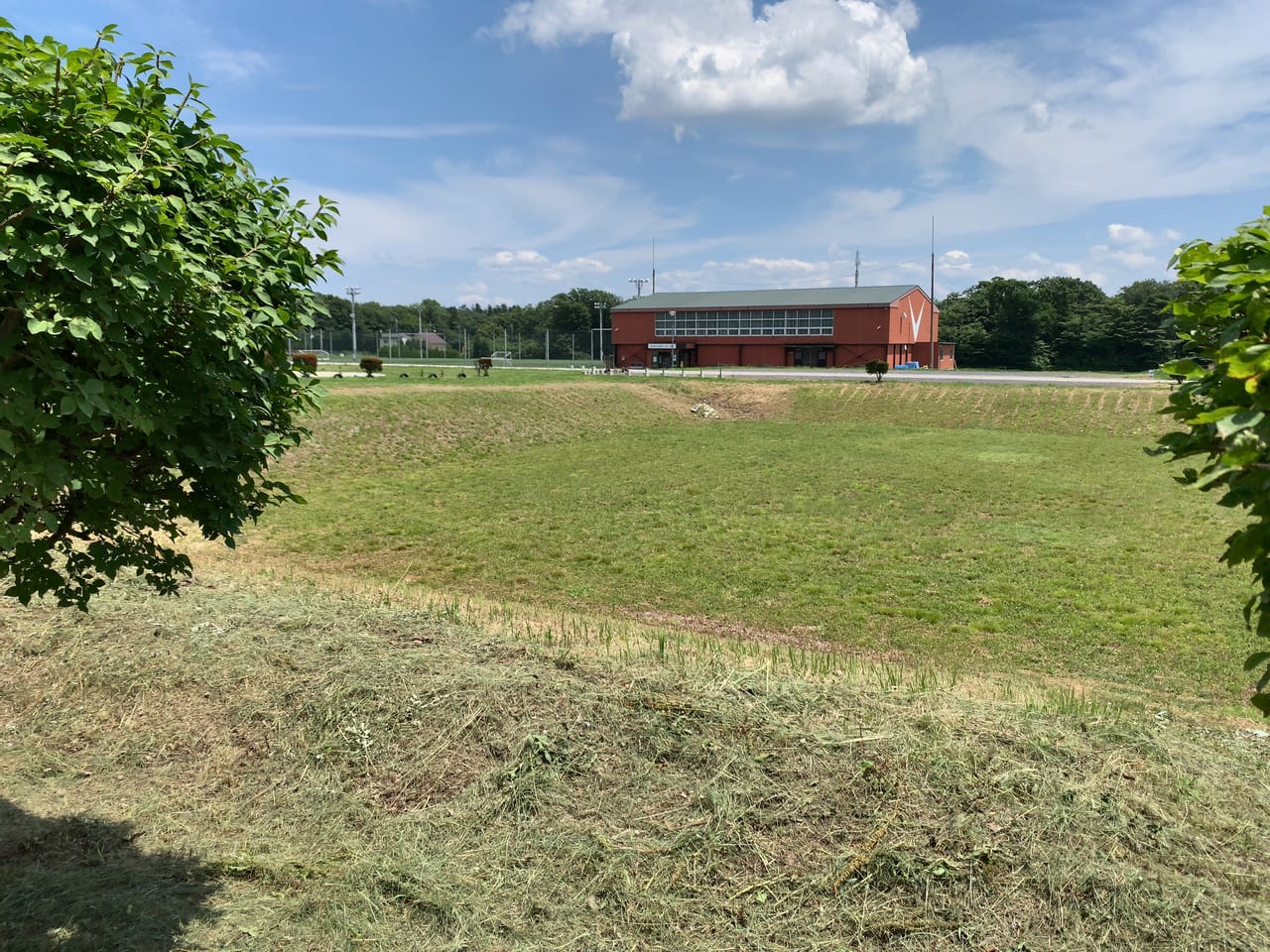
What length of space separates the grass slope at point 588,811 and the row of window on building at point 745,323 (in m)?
64.2

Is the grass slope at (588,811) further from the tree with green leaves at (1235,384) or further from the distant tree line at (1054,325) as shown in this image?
the distant tree line at (1054,325)

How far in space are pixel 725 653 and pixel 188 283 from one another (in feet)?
16.8

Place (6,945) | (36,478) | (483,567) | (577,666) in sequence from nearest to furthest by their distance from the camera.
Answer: (36,478)
(6,945)
(577,666)
(483,567)

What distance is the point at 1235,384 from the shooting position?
2.04 m

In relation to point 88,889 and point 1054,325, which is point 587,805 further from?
point 1054,325

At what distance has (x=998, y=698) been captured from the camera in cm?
575

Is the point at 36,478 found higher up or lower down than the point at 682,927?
higher up

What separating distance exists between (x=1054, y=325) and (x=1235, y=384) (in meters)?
86.9

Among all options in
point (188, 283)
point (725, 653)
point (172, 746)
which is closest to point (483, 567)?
point (725, 653)

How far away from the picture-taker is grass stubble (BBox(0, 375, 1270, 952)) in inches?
145

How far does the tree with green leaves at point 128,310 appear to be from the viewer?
96.7 inches

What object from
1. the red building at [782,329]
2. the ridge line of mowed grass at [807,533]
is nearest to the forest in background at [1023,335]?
the red building at [782,329]

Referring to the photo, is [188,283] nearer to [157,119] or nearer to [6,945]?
[157,119]

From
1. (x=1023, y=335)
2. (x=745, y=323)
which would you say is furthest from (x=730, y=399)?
(x=1023, y=335)
